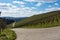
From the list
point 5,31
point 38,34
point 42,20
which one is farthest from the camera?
point 42,20

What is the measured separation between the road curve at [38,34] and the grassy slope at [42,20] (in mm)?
182

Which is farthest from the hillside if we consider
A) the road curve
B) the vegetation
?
the vegetation

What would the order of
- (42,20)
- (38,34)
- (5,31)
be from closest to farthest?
(5,31) → (38,34) → (42,20)

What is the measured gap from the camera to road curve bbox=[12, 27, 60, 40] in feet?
17.9

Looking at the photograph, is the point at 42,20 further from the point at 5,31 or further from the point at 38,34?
the point at 5,31

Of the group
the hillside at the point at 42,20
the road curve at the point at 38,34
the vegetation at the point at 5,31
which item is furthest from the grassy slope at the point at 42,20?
the vegetation at the point at 5,31

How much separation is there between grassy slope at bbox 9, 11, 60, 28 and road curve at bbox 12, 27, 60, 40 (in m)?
0.18

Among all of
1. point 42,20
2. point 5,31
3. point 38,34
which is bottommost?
point 38,34

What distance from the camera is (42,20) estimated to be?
19.6 feet

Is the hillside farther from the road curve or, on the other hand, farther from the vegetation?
the vegetation

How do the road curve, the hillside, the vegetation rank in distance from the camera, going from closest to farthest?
1. the vegetation
2. the road curve
3. the hillside

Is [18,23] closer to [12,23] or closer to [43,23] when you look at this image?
[12,23]

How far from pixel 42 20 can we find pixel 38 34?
23.3 inches

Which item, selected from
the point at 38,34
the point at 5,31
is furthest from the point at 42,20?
the point at 5,31
